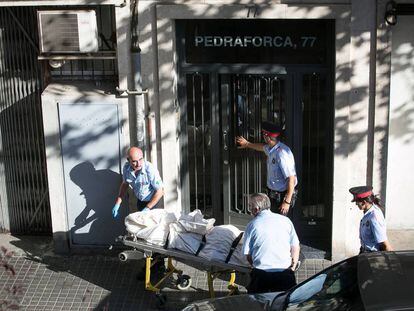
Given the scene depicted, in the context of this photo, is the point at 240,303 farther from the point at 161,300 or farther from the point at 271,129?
the point at 271,129

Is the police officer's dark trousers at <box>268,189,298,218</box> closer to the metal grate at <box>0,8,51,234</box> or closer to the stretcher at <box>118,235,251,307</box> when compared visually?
the stretcher at <box>118,235,251,307</box>

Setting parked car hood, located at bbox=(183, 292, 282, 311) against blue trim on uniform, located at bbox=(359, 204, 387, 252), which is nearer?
parked car hood, located at bbox=(183, 292, 282, 311)

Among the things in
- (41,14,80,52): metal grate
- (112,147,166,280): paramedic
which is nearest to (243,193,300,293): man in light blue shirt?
(112,147,166,280): paramedic

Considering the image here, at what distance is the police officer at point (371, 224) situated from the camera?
26.0 ft

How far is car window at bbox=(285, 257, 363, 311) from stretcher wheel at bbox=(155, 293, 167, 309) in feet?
7.61

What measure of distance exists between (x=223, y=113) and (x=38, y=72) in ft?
8.13

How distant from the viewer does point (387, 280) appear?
6266 mm

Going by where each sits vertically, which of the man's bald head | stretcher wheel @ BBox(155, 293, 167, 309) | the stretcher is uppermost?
the man's bald head

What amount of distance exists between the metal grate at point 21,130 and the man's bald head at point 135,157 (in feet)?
6.32

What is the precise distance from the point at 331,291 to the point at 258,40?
405cm

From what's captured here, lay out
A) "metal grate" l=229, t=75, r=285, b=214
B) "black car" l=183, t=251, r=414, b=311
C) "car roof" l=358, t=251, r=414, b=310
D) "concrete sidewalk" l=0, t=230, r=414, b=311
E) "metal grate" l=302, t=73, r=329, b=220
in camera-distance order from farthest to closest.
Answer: "metal grate" l=229, t=75, r=285, b=214 < "metal grate" l=302, t=73, r=329, b=220 < "concrete sidewalk" l=0, t=230, r=414, b=311 < "black car" l=183, t=251, r=414, b=311 < "car roof" l=358, t=251, r=414, b=310

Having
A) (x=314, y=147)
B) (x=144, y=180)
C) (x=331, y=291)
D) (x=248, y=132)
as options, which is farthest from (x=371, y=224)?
(x=144, y=180)

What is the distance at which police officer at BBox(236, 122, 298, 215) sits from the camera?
9.31 metres

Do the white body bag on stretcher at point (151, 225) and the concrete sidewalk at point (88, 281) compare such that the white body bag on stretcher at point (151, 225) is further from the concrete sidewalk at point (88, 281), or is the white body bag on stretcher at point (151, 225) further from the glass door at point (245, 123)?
the glass door at point (245, 123)
